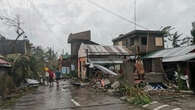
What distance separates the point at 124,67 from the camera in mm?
12094

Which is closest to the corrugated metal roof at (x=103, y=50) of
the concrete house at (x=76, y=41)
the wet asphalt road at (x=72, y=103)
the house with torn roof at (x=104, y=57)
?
the house with torn roof at (x=104, y=57)

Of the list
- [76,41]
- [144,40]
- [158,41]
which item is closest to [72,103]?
[144,40]

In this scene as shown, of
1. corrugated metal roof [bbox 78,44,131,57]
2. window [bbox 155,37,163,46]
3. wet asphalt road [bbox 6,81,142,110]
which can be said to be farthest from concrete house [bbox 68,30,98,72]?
wet asphalt road [bbox 6,81,142,110]

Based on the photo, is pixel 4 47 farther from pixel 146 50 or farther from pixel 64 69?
pixel 146 50

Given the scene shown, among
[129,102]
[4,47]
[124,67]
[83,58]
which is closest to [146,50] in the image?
[83,58]

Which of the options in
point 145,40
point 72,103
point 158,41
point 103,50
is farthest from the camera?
point 158,41

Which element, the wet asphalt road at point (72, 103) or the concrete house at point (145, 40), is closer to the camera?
the wet asphalt road at point (72, 103)

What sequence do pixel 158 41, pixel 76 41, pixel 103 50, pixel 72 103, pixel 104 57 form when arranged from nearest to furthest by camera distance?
1. pixel 72 103
2. pixel 104 57
3. pixel 103 50
4. pixel 158 41
5. pixel 76 41

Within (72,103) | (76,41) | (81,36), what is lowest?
(72,103)

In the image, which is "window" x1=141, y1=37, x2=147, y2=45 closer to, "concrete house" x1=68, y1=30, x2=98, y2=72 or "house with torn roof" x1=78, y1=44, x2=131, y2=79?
"house with torn roof" x1=78, y1=44, x2=131, y2=79

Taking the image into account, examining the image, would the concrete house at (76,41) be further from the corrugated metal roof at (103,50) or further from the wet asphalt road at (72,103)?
the wet asphalt road at (72,103)

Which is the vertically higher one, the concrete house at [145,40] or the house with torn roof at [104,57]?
A: the concrete house at [145,40]

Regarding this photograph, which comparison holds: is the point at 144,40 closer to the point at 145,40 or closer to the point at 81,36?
the point at 145,40

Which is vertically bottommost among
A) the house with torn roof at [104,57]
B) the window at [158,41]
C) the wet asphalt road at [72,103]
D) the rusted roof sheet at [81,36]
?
the wet asphalt road at [72,103]
